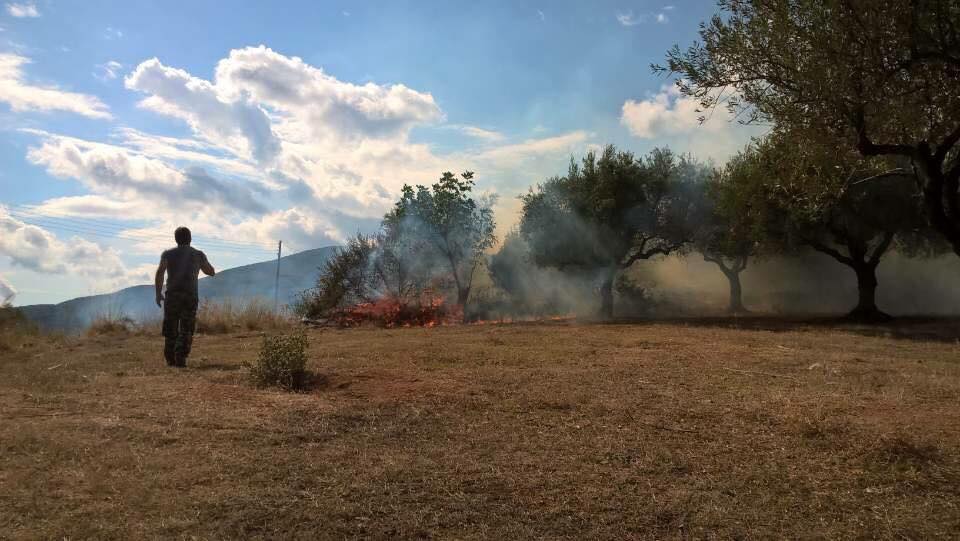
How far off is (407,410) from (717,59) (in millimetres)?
4536

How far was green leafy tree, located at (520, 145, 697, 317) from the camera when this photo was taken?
23.7 meters

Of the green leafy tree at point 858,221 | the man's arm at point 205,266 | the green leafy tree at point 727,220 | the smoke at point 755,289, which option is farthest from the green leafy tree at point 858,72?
the smoke at point 755,289

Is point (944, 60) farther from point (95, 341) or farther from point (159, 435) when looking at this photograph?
point (95, 341)

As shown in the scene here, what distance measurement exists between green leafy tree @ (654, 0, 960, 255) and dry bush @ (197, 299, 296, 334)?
46.0 feet

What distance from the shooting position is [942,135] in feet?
20.6

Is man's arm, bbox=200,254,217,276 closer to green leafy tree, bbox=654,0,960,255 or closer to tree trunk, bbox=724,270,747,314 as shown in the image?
green leafy tree, bbox=654,0,960,255

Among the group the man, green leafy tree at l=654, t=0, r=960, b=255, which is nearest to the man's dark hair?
the man

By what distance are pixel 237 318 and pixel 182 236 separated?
9.03 meters

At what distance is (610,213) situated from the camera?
23.6 meters

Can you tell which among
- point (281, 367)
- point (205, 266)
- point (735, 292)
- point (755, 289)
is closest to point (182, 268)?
point (205, 266)

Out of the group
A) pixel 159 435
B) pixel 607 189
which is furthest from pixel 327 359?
pixel 607 189

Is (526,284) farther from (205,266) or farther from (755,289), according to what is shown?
(205,266)

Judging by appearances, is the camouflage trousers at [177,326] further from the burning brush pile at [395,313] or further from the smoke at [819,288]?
the smoke at [819,288]

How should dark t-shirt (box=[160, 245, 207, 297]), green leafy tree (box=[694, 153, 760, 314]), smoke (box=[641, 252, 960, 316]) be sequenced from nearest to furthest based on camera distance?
1. dark t-shirt (box=[160, 245, 207, 297])
2. green leafy tree (box=[694, 153, 760, 314])
3. smoke (box=[641, 252, 960, 316])
